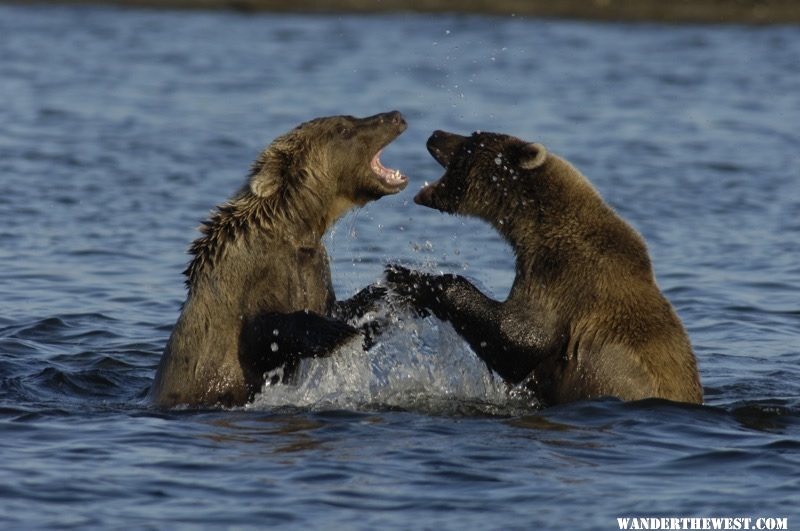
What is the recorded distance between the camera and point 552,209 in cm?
859

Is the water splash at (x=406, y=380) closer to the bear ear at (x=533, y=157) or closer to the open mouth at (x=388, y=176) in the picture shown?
the open mouth at (x=388, y=176)

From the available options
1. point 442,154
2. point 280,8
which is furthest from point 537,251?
point 280,8

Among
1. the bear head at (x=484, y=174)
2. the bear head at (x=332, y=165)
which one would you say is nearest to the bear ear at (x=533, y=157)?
the bear head at (x=484, y=174)

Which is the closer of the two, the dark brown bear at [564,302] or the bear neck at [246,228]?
the dark brown bear at [564,302]

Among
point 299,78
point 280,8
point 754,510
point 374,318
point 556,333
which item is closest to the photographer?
point 754,510

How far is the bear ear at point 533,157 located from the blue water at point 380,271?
1.27 m

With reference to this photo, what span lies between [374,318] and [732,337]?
3.29m

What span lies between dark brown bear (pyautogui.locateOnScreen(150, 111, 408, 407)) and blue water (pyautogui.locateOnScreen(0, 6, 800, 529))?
0.71ft

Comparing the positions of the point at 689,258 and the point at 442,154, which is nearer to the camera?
the point at 442,154

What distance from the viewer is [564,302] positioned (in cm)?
825

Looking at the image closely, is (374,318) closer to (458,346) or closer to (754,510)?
(458,346)

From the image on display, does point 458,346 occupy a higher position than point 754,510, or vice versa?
point 458,346

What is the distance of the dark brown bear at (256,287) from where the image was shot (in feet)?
27.1

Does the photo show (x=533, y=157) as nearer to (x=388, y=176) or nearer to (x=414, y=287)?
(x=388, y=176)
